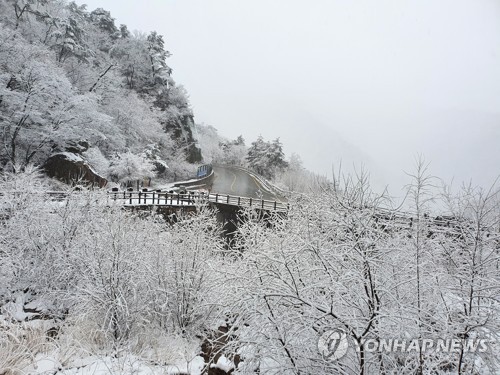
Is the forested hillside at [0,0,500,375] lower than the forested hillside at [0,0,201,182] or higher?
lower

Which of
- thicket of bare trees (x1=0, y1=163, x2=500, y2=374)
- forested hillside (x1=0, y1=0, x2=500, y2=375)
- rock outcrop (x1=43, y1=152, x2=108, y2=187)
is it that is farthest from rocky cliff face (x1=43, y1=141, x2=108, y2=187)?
thicket of bare trees (x1=0, y1=163, x2=500, y2=374)

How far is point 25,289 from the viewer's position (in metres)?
8.80

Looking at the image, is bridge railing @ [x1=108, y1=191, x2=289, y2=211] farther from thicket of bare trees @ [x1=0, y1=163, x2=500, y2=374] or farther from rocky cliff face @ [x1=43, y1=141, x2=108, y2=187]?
thicket of bare trees @ [x1=0, y1=163, x2=500, y2=374]

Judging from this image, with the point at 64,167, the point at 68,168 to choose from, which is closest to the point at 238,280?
the point at 68,168

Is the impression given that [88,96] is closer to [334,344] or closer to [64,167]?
[64,167]

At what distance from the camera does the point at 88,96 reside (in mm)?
22094

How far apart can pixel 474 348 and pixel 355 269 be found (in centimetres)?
189

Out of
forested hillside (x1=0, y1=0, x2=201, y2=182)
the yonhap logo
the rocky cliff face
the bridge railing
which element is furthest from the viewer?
the rocky cliff face

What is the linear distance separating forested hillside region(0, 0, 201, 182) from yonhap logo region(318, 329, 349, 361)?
44.2 feet

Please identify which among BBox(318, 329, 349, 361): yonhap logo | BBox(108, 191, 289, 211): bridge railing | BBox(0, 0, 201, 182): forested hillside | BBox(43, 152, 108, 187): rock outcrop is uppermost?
BBox(0, 0, 201, 182): forested hillside

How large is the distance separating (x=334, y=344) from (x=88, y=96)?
24.5 meters

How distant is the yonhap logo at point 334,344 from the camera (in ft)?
12.5

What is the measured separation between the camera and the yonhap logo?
3820 millimetres

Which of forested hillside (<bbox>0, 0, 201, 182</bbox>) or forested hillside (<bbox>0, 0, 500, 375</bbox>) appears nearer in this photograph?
forested hillside (<bbox>0, 0, 500, 375</bbox>)
